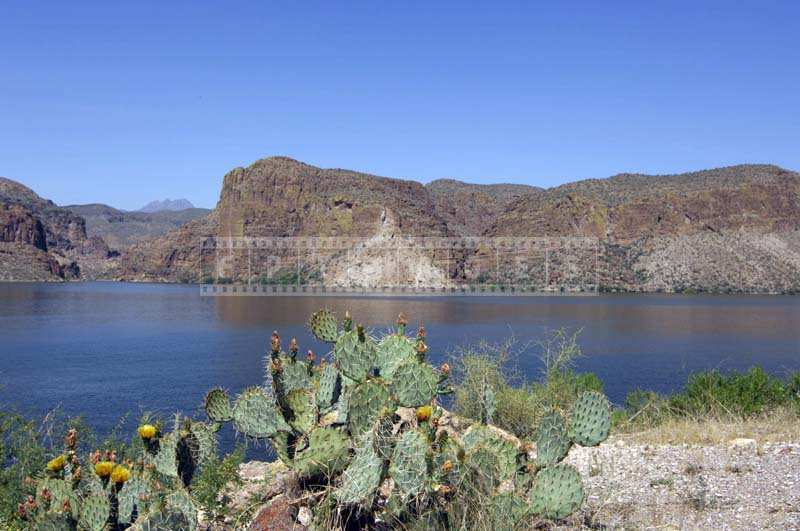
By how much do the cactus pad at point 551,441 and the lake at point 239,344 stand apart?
36.0 feet

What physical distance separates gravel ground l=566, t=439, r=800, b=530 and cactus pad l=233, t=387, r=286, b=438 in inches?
106

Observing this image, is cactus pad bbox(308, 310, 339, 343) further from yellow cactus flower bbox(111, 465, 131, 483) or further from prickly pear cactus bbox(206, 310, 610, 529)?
yellow cactus flower bbox(111, 465, 131, 483)

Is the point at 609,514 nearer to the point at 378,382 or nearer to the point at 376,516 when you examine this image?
the point at 376,516

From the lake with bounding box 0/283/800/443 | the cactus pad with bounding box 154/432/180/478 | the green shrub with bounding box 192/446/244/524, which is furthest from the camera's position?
the lake with bounding box 0/283/800/443

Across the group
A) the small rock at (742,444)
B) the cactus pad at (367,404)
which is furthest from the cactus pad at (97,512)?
the small rock at (742,444)

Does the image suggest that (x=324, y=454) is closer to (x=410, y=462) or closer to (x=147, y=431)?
(x=410, y=462)

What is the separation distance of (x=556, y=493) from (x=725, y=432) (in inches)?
248

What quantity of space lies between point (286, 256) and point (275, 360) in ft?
457

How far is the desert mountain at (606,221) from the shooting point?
353ft

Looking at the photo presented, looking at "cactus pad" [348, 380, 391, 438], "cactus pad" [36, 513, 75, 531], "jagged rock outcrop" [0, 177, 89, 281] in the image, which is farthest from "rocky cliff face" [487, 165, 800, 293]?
"jagged rock outcrop" [0, 177, 89, 281]

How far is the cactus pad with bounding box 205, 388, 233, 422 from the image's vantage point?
555 cm

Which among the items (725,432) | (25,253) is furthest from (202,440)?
(25,253)

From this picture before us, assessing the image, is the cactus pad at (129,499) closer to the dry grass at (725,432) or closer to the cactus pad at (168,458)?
the cactus pad at (168,458)

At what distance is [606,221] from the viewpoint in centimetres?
11744
